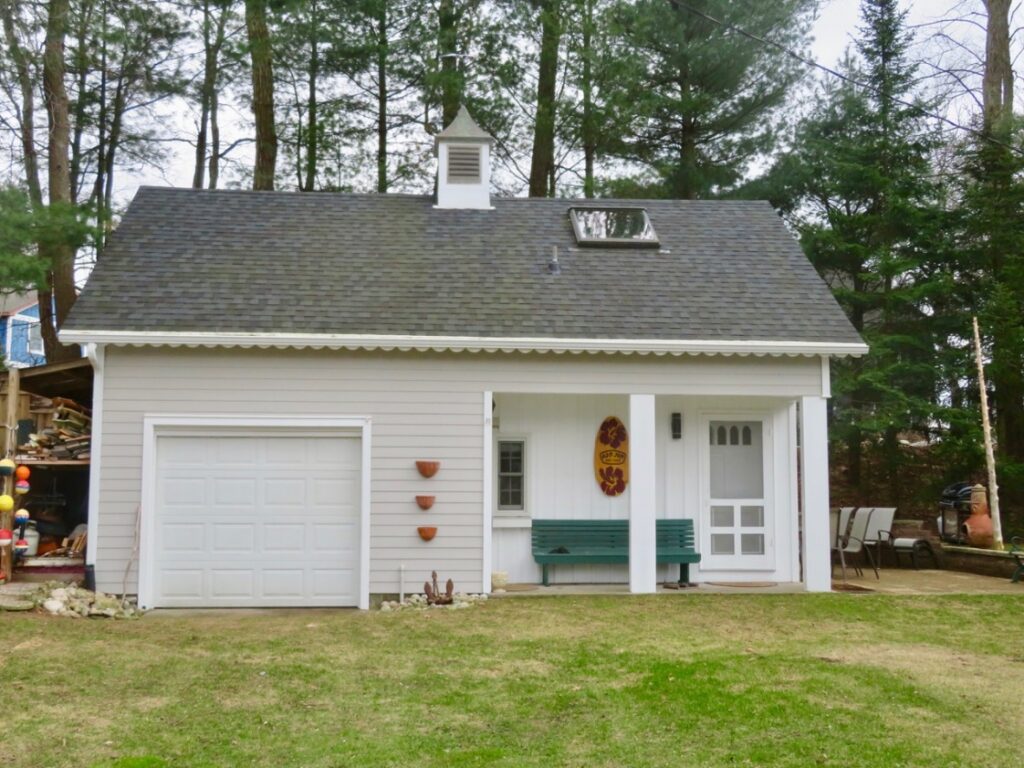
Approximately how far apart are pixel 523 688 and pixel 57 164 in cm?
1257

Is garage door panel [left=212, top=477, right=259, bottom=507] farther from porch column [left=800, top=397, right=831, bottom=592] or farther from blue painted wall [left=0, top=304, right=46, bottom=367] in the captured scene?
blue painted wall [left=0, top=304, right=46, bottom=367]

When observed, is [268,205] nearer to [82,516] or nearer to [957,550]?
[82,516]

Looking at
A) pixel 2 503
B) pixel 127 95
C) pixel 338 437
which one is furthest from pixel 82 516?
pixel 127 95

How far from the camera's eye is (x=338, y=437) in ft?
34.7

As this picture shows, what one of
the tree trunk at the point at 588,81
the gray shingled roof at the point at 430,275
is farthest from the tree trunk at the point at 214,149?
the gray shingled roof at the point at 430,275

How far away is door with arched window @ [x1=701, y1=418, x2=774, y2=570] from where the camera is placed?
11820 millimetres

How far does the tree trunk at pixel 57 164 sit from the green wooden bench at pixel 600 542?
7.38 meters

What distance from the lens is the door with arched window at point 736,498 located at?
38.8 ft

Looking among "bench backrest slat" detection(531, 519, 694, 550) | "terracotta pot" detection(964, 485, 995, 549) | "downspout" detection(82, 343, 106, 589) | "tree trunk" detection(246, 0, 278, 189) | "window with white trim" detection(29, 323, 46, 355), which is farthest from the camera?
"window with white trim" detection(29, 323, 46, 355)

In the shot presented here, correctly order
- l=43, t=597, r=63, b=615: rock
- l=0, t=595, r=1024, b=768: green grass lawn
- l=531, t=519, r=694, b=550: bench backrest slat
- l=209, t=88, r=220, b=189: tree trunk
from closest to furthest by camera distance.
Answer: l=0, t=595, r=1024, b=768: green grass lawn
l=43, t=597, r=63, b=615: rock
l=531, t=519, r=694, b=550: bench backrest slat
l=209, t=88, r=220, b=189: tree trunk

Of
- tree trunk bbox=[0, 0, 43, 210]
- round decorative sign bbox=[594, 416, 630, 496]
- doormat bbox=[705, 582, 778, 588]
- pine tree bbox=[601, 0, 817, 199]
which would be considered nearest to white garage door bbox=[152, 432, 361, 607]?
round decorative sign bbox=[594, 416, 630, 496]

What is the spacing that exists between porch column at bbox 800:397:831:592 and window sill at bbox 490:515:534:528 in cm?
301

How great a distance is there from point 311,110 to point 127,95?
354 cm

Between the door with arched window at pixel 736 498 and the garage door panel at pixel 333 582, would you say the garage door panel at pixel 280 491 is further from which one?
the door with arched window at pixel 736 498
